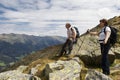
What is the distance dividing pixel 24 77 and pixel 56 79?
3.01 meters

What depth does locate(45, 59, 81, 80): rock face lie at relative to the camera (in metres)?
20.1

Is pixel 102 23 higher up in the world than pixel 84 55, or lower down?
higher up

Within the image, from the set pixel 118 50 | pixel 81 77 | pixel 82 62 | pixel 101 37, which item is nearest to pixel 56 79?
pixel 81 77

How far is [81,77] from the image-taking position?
67.5 ft

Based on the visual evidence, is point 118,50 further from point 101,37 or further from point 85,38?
point 101,37

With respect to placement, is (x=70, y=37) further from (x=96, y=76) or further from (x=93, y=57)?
(x=96, y=76)

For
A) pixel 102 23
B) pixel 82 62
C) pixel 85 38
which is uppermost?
pixel 102 23

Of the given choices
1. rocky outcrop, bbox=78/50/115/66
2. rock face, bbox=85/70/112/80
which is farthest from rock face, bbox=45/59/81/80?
rocky outcrop, bbox=78/50/115/66

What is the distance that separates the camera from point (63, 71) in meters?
21.2

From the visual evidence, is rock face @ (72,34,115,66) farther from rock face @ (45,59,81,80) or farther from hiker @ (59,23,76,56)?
rock face @ (45,59,81,80)

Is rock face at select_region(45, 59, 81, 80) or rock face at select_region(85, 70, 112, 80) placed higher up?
rock face at select_region(85, 70, 112, 80)

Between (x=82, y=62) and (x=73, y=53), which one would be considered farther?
(x=73, y=53)

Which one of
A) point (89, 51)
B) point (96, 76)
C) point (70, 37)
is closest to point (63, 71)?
point (96, 76)

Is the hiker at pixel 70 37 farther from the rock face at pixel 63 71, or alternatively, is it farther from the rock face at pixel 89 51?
the rock face at pixel 63 71
